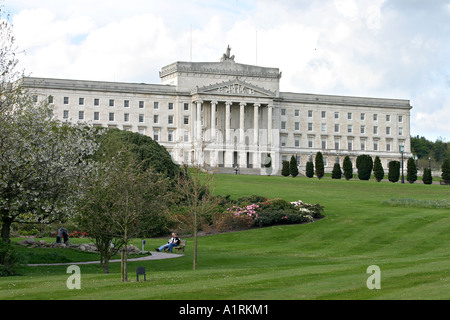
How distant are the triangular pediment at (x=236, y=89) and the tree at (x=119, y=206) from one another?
306ft

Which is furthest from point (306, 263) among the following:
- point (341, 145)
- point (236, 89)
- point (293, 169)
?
point (341, 145)

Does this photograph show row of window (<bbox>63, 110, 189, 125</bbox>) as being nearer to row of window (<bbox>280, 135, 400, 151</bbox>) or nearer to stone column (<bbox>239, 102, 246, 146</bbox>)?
stone column (<bbox>239, 102, 246, 146</bbox>)

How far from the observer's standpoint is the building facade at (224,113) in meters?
124

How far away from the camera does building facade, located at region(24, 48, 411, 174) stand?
406 feet

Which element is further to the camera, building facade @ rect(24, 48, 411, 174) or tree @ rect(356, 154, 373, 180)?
building facade @ rect(24, 48, 411, 174)

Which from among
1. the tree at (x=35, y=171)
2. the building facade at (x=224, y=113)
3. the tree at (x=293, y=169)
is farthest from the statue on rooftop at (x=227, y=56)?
the tree at (x=35, y=171)

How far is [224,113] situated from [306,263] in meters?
97.0

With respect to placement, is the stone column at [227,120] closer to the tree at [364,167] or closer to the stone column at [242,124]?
the stone column at [242,124]

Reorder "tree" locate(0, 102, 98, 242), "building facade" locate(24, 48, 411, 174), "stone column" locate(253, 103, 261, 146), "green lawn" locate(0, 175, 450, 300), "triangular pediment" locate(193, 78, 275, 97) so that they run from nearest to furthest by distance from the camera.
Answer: "green lawn" locate(0, 175, 450, 300), "tree" locate(0, 102, 98, 242), "building facade" locate(24, 48, 411, 174), "triangular pediment" locate(193, 78, 275, 97), "stone column" locate(253, 103, 261, 146)

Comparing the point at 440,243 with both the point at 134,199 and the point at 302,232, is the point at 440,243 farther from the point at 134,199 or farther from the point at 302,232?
the point at 134,199

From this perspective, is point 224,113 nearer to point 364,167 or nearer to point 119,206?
point 364,167

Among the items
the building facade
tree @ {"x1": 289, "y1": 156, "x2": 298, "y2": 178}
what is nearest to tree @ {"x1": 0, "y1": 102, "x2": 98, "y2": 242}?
tree @ {"x1": 289, "y1": 156, "x2": 298, "y2": 178}

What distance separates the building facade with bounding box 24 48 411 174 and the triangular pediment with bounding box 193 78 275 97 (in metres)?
0.18

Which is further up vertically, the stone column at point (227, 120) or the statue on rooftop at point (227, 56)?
the statue on rooftop at point (227, 56)
